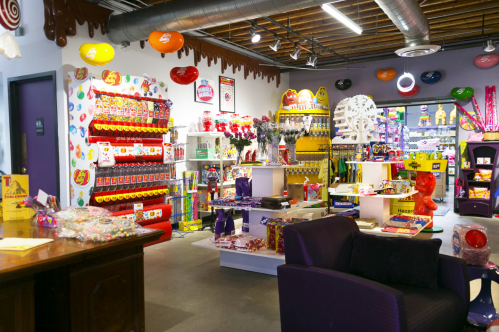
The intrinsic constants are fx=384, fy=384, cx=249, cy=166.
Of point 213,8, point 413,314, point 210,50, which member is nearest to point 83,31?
point 213,8

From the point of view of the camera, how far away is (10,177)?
10.4 ft

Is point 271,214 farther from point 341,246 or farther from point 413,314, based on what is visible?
point 413,314

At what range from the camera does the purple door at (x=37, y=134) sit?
5434mm

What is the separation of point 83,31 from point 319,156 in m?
6.23

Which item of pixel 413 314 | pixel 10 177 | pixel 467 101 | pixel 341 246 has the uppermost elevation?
pixel 467 101

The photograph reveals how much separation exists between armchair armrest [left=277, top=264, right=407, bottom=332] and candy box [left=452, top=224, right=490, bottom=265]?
131cm

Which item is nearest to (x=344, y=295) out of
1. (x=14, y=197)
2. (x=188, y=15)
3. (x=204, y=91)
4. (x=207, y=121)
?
(x=14, y=197)

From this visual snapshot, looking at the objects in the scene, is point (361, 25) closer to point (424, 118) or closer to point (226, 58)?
point (226, 58)

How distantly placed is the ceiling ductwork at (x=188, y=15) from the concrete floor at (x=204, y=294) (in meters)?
3.22

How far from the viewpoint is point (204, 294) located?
3.83 meters

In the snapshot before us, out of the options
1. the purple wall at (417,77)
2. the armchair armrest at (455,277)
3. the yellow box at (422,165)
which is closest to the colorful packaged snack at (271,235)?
the armchair armrest at (455,277)

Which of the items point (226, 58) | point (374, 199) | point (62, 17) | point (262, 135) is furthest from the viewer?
point (226, 58)

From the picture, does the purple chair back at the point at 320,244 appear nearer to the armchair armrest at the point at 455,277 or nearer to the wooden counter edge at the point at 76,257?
the armchair armrest at the point at 455,277

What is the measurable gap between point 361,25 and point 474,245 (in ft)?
18.5
